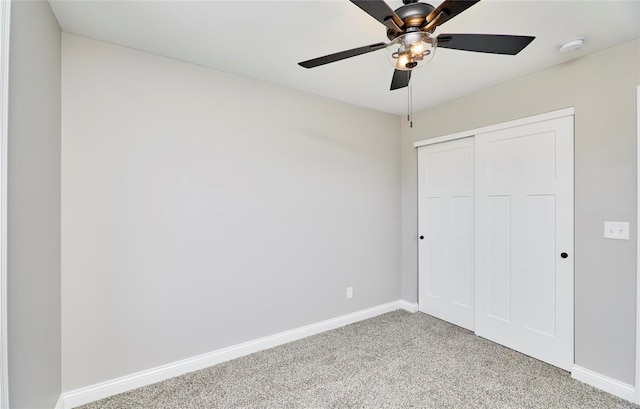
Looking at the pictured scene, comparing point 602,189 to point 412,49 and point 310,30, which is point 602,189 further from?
point 310,30

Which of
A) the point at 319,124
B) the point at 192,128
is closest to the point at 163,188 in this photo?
the point at 192,128

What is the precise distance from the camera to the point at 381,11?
1.19 metres

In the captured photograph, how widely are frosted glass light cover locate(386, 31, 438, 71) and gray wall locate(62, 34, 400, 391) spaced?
4.69 ft

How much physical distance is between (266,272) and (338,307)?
0.96 metres

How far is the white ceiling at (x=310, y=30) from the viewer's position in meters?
1.64

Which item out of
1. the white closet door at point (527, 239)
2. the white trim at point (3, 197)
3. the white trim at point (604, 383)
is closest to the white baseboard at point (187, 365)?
the white trim at point (3, 197)

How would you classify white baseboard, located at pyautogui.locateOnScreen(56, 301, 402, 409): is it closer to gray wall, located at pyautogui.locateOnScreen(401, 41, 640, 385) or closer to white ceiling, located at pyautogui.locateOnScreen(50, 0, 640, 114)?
gray wall, located at pyautogui.locateOnScreen(401, 41, 640, 385)

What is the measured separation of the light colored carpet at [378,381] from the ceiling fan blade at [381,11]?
2176 millimetres

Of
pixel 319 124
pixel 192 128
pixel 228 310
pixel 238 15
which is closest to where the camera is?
pixel 238 15

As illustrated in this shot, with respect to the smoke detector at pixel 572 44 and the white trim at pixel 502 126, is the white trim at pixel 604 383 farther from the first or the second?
the smoke detector at pixel 572 44

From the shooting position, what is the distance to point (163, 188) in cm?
217

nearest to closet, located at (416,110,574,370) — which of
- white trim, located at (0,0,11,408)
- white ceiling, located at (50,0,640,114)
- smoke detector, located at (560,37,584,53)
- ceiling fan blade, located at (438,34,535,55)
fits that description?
smoke detector, located at (560,37,584,53)

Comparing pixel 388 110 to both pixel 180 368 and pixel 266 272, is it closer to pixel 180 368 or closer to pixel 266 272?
pixel 266 272

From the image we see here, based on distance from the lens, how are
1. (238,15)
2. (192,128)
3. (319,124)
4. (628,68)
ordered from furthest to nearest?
(319,124) → (192,128) → (628,68) → (238,15)
